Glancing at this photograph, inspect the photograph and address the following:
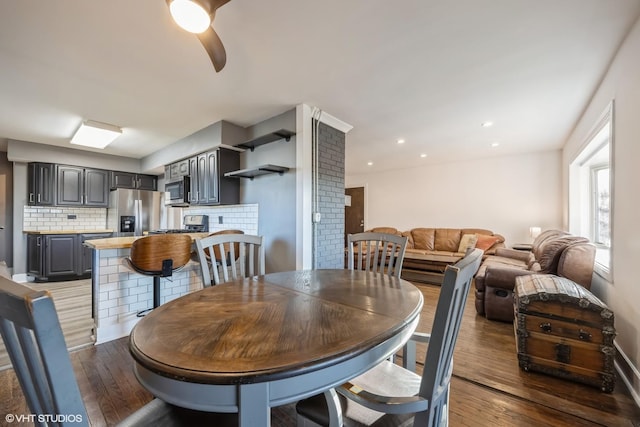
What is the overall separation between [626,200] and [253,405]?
277cm

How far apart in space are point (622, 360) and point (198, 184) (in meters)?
4.85

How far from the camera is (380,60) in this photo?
2.16m

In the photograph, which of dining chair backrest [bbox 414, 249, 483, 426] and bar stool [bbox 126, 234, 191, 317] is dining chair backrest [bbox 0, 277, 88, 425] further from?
bar stool [bbox 126, 234, 191, 317]

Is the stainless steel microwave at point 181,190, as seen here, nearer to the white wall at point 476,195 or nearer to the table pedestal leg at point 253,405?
the table pedestal leg at point 253,405

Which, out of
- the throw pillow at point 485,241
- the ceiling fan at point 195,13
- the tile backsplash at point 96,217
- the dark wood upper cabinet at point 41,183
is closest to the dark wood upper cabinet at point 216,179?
the tile backsplash at point 96,217

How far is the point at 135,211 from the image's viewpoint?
5.14 metres

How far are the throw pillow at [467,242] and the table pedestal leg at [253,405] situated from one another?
5548 millimetres

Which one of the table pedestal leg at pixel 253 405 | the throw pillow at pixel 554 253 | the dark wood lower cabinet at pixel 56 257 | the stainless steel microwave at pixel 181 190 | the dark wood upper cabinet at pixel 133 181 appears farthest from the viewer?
the dark wood upper cabinet at pixel 133 181

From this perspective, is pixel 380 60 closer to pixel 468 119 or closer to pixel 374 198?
pixel 468 119

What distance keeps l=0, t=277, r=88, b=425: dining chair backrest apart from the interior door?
23.8ft

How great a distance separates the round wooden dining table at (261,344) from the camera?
0.67 meters

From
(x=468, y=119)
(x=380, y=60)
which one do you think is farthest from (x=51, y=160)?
(x=468, y=119)

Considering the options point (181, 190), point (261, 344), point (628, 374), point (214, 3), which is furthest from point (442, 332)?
point (181, 190)

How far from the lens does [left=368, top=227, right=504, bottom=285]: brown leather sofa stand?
→ 5.06 m
